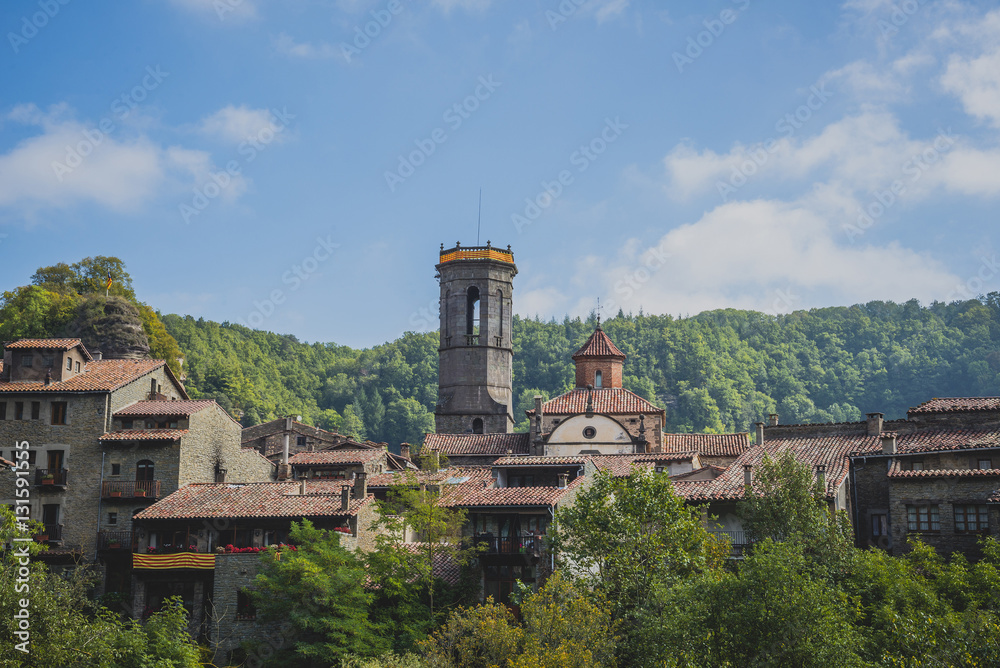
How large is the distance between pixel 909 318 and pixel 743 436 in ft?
421

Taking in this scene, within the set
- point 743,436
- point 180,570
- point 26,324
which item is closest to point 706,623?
point 180,570

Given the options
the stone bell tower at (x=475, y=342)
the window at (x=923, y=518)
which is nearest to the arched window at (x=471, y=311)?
the stone bell tower at (x=475, y=342)

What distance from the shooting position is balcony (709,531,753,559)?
124 feet

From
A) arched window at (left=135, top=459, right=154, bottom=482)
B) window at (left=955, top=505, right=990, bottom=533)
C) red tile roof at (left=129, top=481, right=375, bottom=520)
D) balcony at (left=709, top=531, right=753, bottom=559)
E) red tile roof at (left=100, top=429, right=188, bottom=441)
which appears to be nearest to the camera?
balcony at (left=709, top=531, right=753, bottom=559)

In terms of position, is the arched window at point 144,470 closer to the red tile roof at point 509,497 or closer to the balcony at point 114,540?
the balcony at point 114,540

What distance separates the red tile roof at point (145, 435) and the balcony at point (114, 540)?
403 cm

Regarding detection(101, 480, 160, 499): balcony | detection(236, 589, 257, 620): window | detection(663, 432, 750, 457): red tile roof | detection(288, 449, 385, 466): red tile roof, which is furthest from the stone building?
detection(663, 432, 750, 457): red tile roof

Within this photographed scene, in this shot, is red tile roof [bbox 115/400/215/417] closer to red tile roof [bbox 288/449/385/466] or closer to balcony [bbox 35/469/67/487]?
balcony [bbox 35/469/67/487]

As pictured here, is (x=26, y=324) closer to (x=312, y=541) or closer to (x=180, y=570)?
(x=180, y=570)

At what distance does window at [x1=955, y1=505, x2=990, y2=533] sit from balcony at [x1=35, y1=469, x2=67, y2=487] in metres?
36.4

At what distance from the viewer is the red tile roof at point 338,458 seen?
54.0 m

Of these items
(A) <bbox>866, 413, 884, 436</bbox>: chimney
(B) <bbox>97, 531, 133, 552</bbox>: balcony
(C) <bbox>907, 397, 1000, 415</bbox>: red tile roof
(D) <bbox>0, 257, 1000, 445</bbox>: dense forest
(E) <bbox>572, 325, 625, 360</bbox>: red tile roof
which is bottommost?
(B) <bbox>97, 531, 133, 552</bbox>: balcony

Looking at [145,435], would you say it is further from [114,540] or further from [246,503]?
[246,503]

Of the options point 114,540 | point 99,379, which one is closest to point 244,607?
point 114,540
